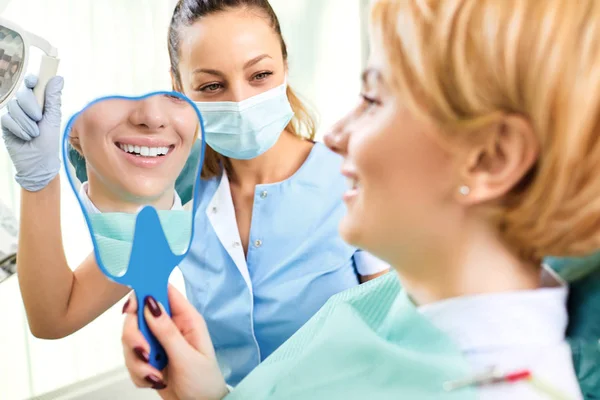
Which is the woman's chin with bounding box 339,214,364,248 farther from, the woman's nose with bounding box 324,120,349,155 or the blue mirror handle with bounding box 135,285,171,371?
the blue mirror handle with bounding box 135,285,171,371

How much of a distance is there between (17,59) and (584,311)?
1.01 m

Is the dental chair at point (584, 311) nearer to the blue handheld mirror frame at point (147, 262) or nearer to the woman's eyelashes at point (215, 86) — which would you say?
the blue handheld mirror frame at point (147, 262)

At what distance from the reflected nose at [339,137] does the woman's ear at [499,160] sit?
19 centimetres

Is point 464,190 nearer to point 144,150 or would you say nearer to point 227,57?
point 144,150

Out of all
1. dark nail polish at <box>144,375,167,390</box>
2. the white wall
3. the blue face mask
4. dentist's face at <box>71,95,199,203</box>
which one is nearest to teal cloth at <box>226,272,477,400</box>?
dark nail polish at <box>144,375,167,390</box>

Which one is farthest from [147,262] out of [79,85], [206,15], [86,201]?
[79,85]

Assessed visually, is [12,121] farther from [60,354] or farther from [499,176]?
[60,354]

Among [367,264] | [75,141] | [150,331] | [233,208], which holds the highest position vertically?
[75,141]

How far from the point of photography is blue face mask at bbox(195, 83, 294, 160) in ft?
4.43

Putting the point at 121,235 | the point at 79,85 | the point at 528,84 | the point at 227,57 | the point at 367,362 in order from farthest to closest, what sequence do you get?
1. the point at 79,85
2. the point at 227,57
3. the point at 121,235
4. the point at 367,362
5. the point at 528,84

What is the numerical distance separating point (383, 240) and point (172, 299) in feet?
1.15

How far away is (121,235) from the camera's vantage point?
A: 0.91m

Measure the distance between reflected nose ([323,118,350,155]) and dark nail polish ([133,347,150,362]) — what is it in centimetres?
39

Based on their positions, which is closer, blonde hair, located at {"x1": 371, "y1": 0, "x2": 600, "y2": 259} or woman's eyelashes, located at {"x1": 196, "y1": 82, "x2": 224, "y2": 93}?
blonde hair, located at {"x1": 371, "y1": 0, "x2": 600, "y2": 259}
